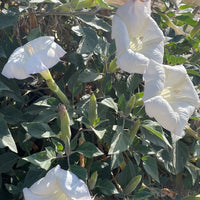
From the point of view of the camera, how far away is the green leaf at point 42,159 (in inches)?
34.6

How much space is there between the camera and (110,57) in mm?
1229

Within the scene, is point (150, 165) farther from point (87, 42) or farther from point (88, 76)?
point (87, 42)

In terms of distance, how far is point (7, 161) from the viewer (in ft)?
3.71

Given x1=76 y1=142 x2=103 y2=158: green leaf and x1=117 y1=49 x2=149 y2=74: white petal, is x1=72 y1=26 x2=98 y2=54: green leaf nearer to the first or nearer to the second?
x1=117 y1=49 x2=149 y2=74: white petal

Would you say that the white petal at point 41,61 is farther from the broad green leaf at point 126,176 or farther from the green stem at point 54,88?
the broad green leaf at point 126,176

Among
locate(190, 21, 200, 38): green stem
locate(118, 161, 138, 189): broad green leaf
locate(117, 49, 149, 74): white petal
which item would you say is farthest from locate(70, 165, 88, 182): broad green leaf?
locate(190, 21, 200, 38): green stem

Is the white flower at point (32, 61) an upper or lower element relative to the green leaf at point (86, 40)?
upper

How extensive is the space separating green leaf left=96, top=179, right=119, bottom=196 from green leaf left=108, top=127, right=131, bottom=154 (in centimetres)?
16

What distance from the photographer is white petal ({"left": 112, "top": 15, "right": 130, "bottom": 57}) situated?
95cm

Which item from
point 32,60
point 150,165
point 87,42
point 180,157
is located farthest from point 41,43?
point 180,157

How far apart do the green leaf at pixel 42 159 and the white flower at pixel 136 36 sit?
34 centimetres

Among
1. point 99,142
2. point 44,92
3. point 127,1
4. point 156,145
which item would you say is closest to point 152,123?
point 156,145

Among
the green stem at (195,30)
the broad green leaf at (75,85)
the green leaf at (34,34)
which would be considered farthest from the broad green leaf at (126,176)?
the green stem at (195,30)

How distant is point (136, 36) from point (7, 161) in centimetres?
64
